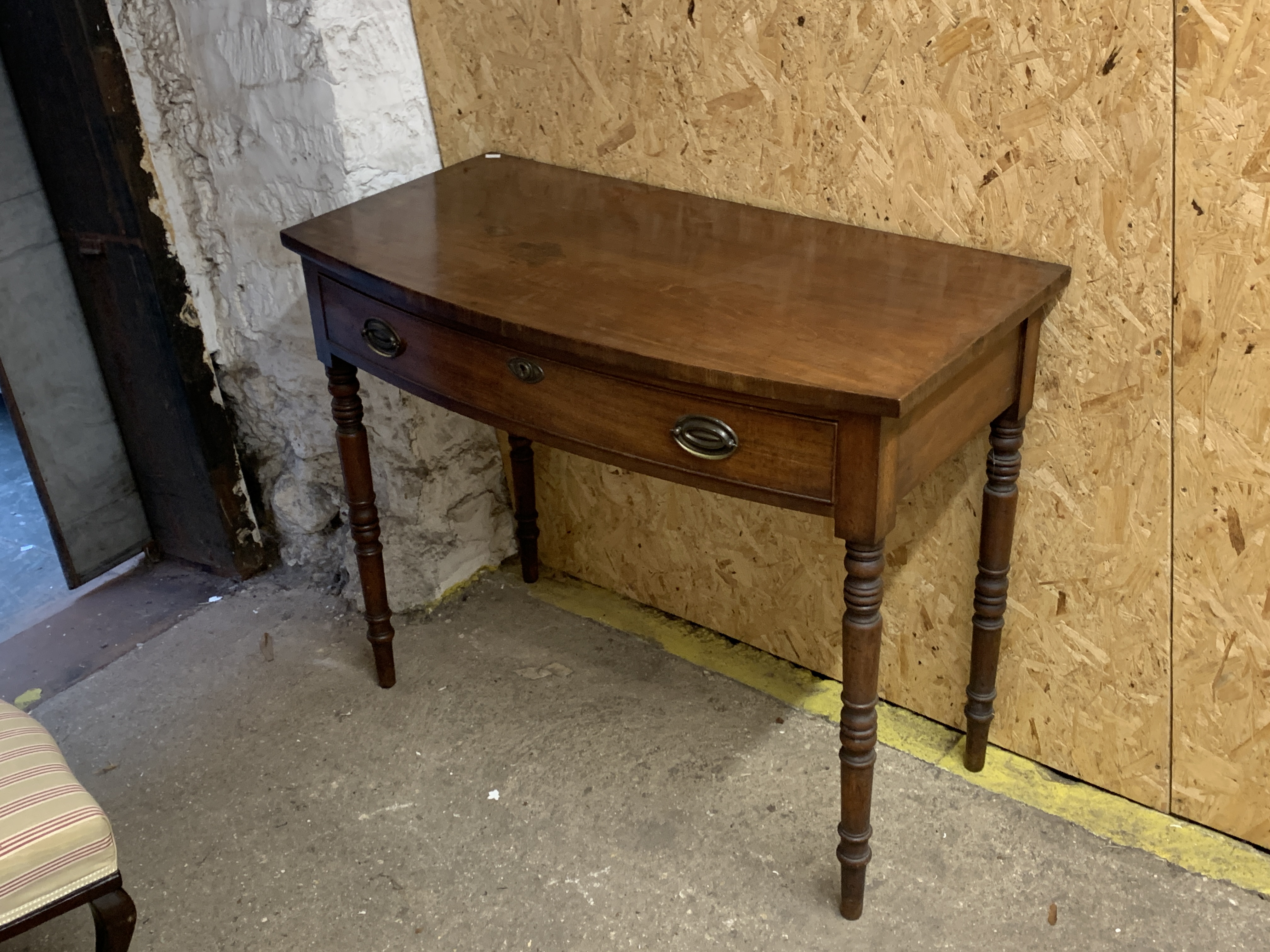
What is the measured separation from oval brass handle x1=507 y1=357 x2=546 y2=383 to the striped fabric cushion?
759 mm

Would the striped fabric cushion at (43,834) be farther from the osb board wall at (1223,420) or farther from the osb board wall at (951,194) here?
the osb board wall at (1223,420)

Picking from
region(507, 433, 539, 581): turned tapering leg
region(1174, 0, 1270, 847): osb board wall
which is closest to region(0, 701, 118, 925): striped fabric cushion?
region(507, 433, 539, 581): turned tapering leg

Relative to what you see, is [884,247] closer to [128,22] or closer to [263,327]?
[263,327]

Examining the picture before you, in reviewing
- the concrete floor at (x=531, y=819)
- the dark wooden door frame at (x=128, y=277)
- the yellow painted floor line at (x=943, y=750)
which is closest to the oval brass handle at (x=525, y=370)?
the concrete floor at (x=531, y=819)

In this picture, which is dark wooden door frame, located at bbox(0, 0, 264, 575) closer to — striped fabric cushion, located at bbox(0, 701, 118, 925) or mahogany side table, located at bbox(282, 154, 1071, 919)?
mahogany side table, located at bbox(282, 154, 1071, 919)

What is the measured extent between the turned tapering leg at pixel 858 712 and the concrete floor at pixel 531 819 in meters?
0.10

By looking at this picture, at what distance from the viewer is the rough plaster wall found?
87.9 inches

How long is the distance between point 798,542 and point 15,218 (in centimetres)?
Result: 168

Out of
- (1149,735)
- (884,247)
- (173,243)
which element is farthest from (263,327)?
(1149,735)

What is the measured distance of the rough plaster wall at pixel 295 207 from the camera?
2232mm

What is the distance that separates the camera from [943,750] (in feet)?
7.11

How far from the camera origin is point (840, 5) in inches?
69.8

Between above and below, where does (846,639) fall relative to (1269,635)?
above

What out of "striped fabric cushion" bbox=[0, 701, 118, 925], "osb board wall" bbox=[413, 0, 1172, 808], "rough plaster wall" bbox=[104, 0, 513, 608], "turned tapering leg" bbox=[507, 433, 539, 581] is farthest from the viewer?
"turned tapering leg" bbox=[507, 433, 539, 581]
